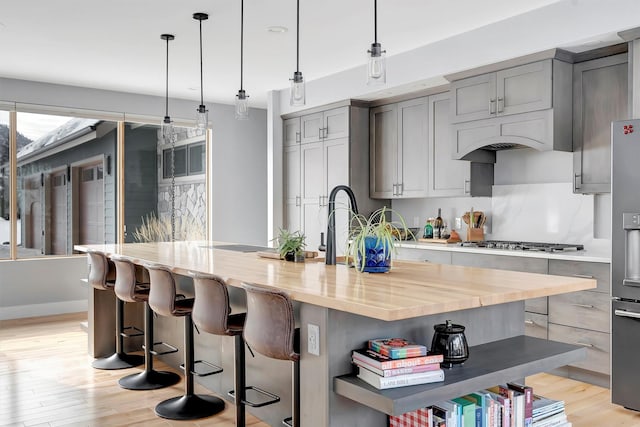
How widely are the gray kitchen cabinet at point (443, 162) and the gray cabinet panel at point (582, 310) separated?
136 cm

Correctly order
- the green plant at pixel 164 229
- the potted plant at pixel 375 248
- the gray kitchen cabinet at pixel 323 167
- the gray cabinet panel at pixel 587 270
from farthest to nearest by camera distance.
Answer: the green plant at pixel 164 229, the gray kitchen cabinet at pixel 323 167, the gray cabinet panel at pixel 587 270, the potted plant at pixel 375 248

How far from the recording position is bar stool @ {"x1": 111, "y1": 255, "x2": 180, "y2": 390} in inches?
149

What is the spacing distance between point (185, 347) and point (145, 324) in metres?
0.66

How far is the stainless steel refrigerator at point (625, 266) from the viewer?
11.0ft

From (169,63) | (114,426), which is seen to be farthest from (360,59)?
(114,426)

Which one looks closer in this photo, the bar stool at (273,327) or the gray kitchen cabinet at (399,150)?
the bar stool at (273,327)

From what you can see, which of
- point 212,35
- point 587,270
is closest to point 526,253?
point 587,270

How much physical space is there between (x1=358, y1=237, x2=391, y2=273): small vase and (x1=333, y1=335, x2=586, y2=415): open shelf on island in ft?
1.86

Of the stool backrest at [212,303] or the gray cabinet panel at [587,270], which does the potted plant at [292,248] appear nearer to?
the stool backrest at [212,303]

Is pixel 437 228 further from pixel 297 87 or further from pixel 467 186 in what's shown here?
pixel 297 87

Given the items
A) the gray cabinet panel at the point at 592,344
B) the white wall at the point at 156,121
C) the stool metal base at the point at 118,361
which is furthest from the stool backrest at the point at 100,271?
the gray cabinet panel at the point at 592,344

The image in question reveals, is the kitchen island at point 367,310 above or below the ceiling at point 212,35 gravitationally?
below

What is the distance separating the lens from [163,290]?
130 inches

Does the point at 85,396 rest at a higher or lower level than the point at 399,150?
lower
